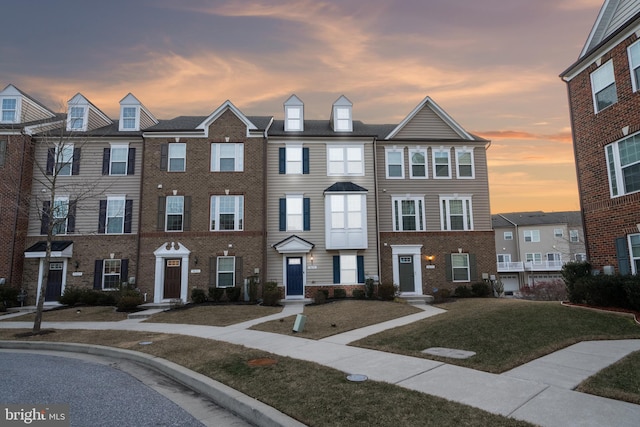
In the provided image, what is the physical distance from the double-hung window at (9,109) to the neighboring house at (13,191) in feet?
0.39

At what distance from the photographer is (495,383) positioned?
20.2ft

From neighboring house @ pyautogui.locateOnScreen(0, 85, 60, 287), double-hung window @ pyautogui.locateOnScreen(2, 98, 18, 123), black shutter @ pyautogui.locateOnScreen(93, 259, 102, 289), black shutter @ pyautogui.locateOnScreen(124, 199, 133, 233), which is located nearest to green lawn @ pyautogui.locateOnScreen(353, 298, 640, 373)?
black shutter @ pyautogui.locateOnScreen(124, 199, 133, 233)

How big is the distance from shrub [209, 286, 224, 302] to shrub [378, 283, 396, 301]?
8429mm

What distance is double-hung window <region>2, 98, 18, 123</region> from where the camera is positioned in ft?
74.9

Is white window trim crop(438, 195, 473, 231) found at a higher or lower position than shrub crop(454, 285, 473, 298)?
higher

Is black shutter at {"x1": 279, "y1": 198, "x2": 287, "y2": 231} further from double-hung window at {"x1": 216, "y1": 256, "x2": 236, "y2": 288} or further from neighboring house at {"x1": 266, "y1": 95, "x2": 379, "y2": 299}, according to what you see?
double-hung window at {"x1": 216, "y1": 256, "x2": 236, "y2": 288}

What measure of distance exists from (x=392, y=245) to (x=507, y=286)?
1125 inches

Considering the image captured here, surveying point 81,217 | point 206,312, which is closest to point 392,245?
point 206,312

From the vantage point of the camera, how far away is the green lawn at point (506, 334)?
7805 mm

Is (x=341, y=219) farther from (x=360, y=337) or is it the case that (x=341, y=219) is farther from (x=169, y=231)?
(x=360, y=337)

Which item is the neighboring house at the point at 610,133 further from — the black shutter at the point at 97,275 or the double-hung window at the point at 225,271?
the black shutter at the point at 97,275

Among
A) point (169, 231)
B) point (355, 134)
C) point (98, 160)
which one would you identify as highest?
point (355, 134)

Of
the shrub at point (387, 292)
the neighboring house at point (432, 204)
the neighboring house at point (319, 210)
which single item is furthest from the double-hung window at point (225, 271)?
the neighboring house at point (432, 204)

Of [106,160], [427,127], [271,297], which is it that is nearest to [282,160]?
[271,297]
